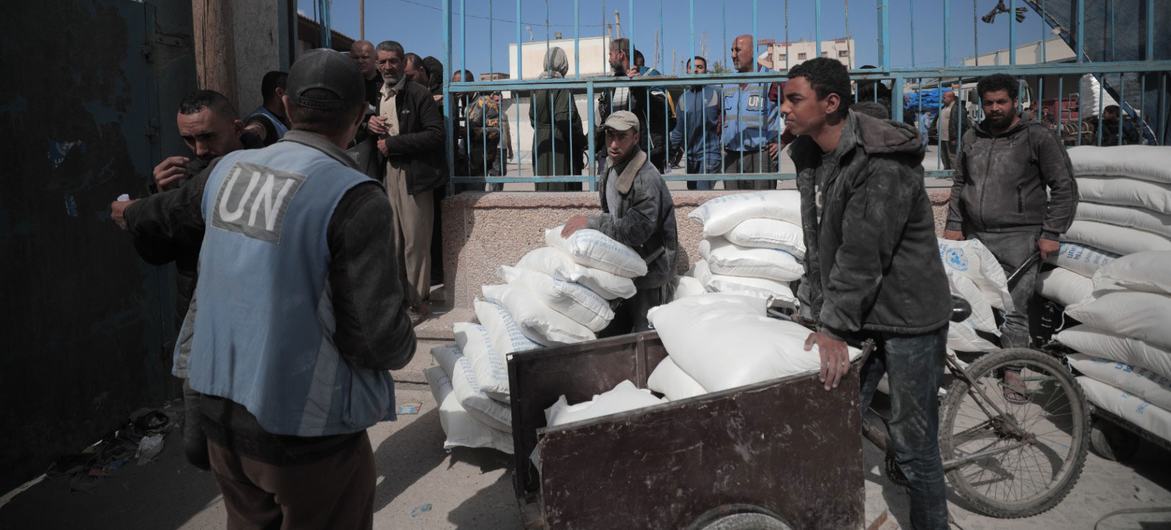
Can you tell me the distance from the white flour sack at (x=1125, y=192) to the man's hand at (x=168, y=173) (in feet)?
15.3

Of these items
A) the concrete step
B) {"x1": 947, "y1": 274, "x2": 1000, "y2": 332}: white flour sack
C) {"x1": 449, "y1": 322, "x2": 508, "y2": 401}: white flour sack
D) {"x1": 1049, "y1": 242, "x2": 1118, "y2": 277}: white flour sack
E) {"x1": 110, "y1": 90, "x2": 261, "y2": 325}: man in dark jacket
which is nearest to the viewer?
{"x1": 110, "y1": 90, "x2": 261, "y2": 325}: man in dark jacket

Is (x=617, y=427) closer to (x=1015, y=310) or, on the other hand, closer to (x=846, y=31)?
(x=1015, y=310)

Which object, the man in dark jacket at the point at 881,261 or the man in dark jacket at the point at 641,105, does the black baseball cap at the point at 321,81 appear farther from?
the man in dark jacket at the point at 641,105

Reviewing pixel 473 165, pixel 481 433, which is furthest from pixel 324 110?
pixel 473 165

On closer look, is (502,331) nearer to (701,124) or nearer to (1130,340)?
(701,124)

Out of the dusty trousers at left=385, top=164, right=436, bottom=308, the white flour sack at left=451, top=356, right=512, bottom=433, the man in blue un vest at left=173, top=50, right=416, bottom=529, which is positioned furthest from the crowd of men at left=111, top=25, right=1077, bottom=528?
the white flour sack at left=451, top=356, right=512, bottom=433

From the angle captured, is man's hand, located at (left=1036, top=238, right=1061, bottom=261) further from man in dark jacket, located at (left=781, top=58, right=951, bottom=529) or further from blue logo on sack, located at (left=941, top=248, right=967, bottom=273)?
man in dark jacket, located at (left=781, top=58, right=951, bottom=529)

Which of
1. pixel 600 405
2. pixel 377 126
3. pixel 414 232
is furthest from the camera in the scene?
pixel 414 232

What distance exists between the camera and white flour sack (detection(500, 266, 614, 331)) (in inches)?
149

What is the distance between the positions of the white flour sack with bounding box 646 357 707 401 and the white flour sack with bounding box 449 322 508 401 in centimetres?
67

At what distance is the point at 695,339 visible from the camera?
2.81 meters

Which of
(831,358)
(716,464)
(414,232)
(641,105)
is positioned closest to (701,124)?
(641,105)

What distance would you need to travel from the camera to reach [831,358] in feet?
7.89

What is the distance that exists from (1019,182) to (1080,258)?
553 mm
